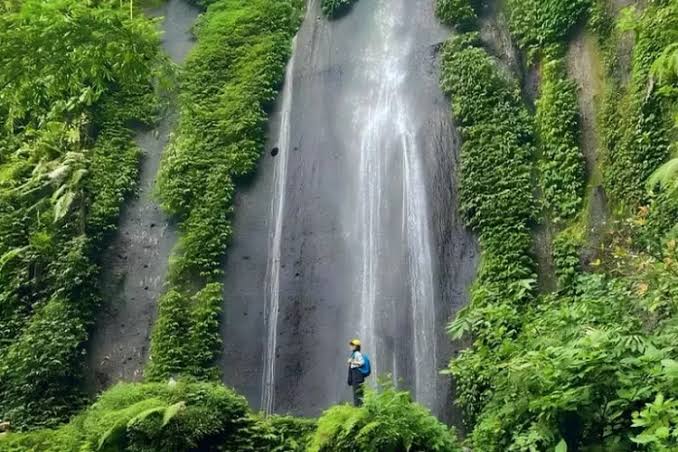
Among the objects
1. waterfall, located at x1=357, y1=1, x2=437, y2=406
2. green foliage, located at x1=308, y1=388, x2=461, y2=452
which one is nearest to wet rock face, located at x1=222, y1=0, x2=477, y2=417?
waterfall, located at x1=357, y1=1, x2=437, y2=406

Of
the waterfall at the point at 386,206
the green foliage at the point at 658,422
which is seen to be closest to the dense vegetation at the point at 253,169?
the green foliage at the point at 658,422

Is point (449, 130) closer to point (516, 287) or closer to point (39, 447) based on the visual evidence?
point (516, 287)

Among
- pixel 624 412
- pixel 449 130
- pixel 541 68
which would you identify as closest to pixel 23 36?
pixel 624 412

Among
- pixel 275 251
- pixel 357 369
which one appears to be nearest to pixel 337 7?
pixel 275 251

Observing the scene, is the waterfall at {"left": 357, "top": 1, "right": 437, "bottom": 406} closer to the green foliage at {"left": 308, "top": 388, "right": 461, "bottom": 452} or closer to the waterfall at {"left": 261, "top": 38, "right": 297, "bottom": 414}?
the waterfall at {"left": 261, "top": 38, "right": 297, "bottom": 414}

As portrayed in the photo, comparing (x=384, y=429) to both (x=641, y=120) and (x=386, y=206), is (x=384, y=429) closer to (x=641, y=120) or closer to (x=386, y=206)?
(x=386, y=206)

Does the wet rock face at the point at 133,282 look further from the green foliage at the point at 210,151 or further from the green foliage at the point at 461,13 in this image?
the green foliage at the point at 461,13
